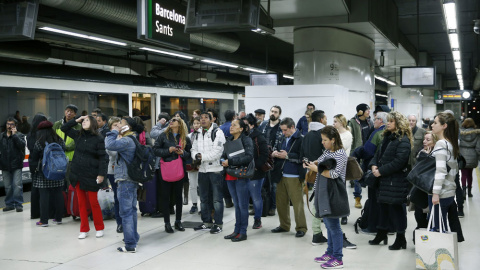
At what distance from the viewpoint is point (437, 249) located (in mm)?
4875

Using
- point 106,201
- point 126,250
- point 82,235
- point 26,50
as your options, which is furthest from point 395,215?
point 26,50

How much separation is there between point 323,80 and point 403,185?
6.32 metres

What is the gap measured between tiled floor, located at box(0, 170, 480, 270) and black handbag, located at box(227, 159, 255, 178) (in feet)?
2.89

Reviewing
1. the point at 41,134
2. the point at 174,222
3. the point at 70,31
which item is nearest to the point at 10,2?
the point at 41,134

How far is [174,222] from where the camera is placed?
750 centimetres

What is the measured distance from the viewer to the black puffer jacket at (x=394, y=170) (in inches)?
220

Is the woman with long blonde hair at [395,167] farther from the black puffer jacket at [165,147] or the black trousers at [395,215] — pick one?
the black puffer jacket at [165,147]

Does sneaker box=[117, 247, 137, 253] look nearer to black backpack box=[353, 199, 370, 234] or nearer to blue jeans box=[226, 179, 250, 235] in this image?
blue jeans box=[226, 179, 250, 235]

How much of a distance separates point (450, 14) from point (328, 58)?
10.8ft

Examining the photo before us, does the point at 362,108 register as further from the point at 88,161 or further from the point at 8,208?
the point at 8,208

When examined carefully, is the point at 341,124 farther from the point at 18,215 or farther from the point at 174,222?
the point at 18,215

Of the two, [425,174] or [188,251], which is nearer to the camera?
[425,174]

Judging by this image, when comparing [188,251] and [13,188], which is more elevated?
[13,188]

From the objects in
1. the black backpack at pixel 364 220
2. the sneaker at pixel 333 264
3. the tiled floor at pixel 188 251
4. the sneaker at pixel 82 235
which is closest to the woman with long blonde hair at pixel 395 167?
the tiled floor at pixel 188 251
